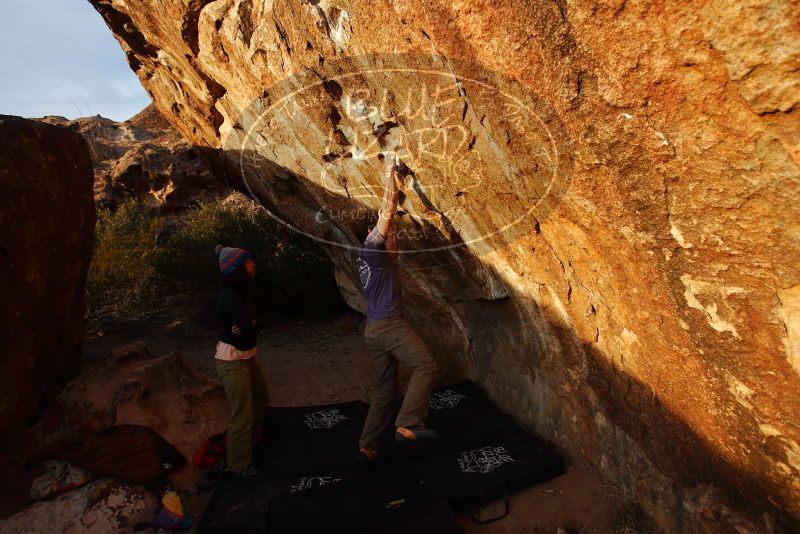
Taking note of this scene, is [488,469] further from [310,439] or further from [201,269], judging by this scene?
[201,269]

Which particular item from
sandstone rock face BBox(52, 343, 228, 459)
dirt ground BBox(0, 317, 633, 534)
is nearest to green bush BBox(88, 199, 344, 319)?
dirt ground BBox(0, 317, 633, 534)

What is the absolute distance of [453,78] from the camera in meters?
2.54

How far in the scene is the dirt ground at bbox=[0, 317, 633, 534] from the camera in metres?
2.88

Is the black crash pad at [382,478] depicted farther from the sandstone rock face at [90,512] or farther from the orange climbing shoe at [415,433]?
the sandstone rock face at [90,512]

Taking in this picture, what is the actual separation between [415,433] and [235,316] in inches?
55.5

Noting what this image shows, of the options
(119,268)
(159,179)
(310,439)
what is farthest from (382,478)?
(159,179)

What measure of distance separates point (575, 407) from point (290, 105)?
2.81 meters

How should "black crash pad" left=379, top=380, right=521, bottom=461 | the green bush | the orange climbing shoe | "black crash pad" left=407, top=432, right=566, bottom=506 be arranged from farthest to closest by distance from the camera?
the green bush
"black crash pad" left=379, top=380, right=521, bottom=461
the orange climbing shoe
"black crash pad" left=407, top=432, right=566, bottom=506

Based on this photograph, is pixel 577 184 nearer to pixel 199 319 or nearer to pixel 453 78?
pixel 453 78

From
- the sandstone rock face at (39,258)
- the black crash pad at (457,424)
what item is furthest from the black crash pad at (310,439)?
the sandstone rock face at (39,258)

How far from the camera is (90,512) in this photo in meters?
3.31

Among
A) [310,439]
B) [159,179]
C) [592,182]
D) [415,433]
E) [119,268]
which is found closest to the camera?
[592,182]

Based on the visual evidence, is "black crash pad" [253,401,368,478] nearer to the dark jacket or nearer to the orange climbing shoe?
the orange climbing shoe

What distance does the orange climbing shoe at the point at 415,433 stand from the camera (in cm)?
318
